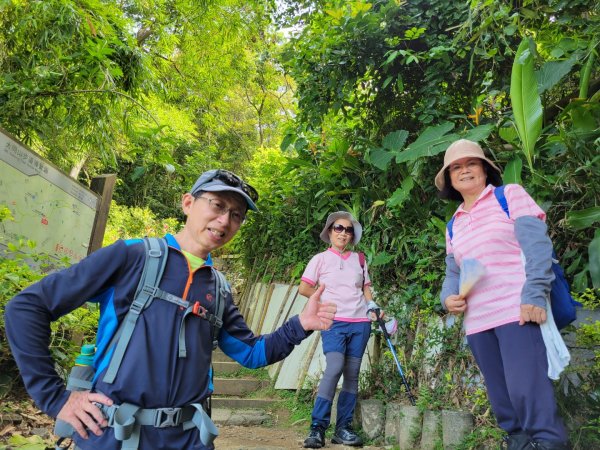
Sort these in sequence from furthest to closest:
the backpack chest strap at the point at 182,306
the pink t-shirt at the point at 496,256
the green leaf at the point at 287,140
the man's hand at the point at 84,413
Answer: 1. the green leaf at the point at 287,140
2. the pink t-shirt at the point at 496,256
3. the backpack chest strap at the point at 182,306
4. the man's hand at the point at 84,413

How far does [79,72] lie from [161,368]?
11.0 ft

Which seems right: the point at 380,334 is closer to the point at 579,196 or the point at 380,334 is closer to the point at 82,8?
the point at 579,196

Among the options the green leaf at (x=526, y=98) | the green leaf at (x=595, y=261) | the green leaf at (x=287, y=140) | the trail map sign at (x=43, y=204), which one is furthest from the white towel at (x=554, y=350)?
the green leaf at (x=287, y=140)

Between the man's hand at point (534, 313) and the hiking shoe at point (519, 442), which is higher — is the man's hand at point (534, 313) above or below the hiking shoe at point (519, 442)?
above

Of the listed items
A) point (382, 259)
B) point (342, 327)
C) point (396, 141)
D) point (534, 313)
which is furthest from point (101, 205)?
point (534, 313)

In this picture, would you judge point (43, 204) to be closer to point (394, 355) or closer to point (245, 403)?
point (394, 355)

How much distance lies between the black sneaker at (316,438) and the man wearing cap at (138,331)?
105 inches

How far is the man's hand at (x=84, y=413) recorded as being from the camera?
53.8 inches

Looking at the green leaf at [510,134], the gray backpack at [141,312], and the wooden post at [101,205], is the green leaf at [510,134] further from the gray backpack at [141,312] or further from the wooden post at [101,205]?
the wooden post at [101,205]

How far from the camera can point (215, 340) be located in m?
1.78

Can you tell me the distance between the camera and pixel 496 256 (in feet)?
8.04

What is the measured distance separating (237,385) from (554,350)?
16.3 ft

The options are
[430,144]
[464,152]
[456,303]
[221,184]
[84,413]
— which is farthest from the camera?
[430,144]

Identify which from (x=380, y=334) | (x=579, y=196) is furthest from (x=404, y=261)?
(x=579, y=196)
